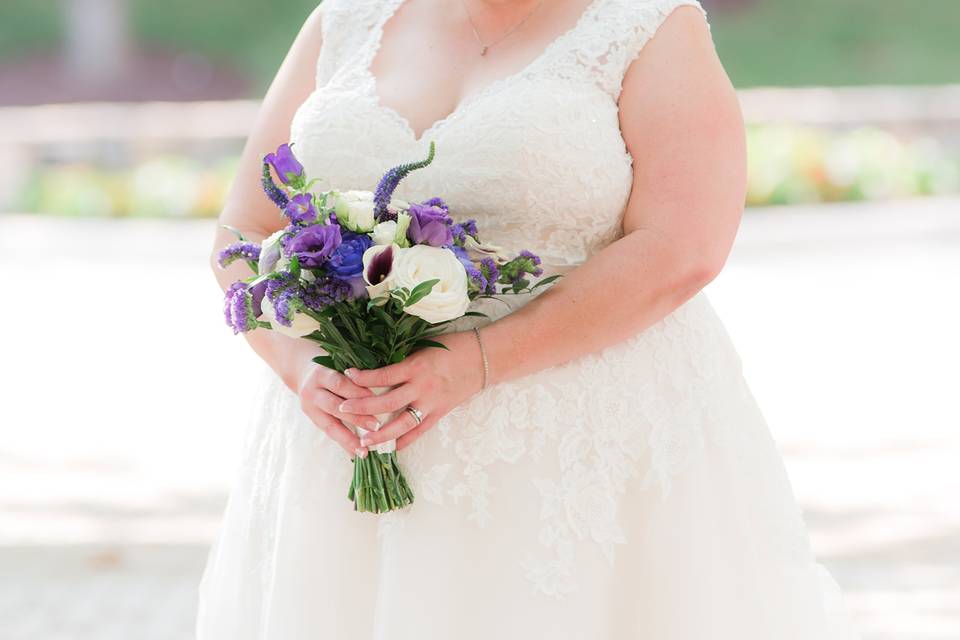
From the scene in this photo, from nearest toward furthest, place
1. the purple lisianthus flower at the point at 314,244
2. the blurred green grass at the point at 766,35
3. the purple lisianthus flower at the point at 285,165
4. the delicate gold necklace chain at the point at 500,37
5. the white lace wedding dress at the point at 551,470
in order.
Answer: the purple lisianthus flower at the point at 314,244
the purple lisianthus flower at the point at 285,165
the white lace wedding dress at the point at 551,470
the delicate gold necklace chain at the point at 500,37
the blurred green grass at the point at 766,35

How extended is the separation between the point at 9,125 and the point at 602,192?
12.7 m

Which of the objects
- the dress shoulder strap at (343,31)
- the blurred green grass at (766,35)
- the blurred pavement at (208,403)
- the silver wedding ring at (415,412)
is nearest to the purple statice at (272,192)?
the silver wedding ring at (415,412)

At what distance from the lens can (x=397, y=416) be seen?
233 cm

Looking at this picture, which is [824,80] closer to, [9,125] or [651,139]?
[9,125]

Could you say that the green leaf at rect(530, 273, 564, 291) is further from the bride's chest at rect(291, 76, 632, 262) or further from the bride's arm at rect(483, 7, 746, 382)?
the bride's chest at rect(291, 76, 632, 262)

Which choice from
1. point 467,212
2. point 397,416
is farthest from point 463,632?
point 467,212

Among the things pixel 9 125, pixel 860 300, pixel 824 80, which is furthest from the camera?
pixel 824 80

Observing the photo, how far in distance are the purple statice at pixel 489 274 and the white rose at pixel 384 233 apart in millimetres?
181

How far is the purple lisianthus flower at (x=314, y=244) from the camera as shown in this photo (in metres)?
2.08

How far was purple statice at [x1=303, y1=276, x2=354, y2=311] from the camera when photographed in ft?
6.89

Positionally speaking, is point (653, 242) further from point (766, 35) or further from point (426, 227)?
point (766, 35)

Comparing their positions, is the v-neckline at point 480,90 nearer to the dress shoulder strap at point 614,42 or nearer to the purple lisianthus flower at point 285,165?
the dress shoulder strap at point 614,42

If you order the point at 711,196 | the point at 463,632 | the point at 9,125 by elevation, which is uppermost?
the point at 9,125

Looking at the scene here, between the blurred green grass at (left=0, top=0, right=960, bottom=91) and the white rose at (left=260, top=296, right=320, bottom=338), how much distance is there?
997 inches
